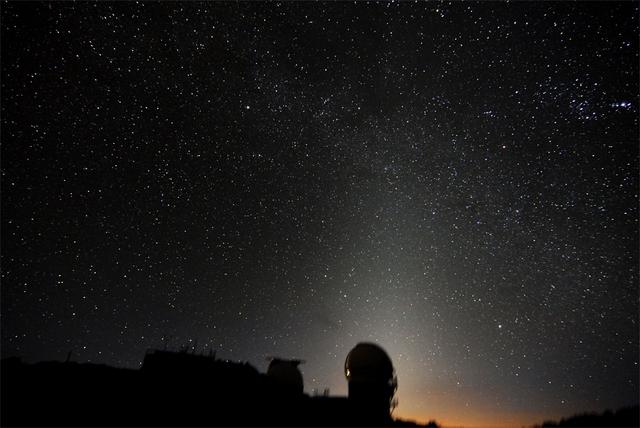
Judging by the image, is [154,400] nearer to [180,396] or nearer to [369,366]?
[180,396]

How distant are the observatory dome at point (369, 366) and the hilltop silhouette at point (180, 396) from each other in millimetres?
44

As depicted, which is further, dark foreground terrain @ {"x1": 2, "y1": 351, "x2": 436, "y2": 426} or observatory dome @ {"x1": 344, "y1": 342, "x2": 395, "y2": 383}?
observatory dome @ {"x1": 344, "y1": 342, "x2": 395, "y2": 383}

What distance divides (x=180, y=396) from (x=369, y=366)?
8.70 meters

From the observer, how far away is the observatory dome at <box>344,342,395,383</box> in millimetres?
17234

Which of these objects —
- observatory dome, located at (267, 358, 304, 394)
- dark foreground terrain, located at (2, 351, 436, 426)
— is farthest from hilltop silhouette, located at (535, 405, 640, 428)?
observatory dome, located at (267, 358, 304, 394)

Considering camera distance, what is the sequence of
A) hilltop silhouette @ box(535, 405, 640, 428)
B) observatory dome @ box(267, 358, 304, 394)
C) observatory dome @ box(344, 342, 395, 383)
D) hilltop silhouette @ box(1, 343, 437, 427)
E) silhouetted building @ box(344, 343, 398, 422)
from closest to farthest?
hilltop silhouette @ box(1, 343, 437, 427)
hilltop silhouette @ box(535, 405, 640, 428)
silhouetted building @ box(344, 343, 398, 422)
observatory dome @ box(344, 342, 395, 383)
observatory dome @ box(267, 358, 304, 394)

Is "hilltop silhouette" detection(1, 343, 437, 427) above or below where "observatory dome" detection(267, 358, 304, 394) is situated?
below

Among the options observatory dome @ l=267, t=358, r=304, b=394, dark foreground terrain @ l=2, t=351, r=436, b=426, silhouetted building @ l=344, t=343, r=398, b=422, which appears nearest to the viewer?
dark foreground terrain @ l=2, t=351, r=436, b=426

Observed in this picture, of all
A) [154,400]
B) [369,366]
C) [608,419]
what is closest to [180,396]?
[154,400]

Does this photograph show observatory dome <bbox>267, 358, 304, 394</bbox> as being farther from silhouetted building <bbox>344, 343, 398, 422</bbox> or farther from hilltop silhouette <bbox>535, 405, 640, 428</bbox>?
hilltop silhouette <bbox>535, 405, 640, 428</bbox>

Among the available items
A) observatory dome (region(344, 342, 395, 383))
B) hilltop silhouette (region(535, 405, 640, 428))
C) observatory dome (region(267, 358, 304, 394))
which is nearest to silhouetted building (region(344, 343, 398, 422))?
observatory dome (region(344, 342, 395, 383))

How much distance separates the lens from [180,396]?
13.2 metres

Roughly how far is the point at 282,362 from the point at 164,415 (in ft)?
35.6

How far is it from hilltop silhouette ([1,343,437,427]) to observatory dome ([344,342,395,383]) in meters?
0.04
